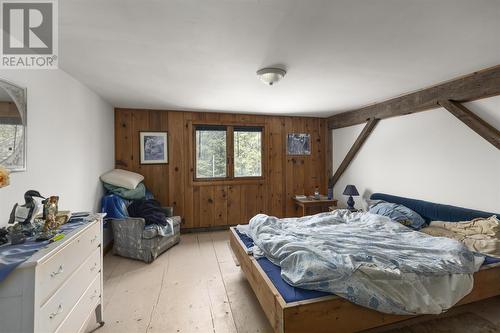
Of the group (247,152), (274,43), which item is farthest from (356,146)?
(274,43)

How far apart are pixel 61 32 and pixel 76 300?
182 centimetres

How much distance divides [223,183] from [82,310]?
9.86ft

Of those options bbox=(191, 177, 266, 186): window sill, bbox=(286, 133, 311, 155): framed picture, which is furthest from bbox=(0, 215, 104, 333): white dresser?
bbox=(286, 133, 311, 155): framed picture

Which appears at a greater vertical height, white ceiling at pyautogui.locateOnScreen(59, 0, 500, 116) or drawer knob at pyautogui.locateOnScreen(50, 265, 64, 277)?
white ceiling at pyautogui.locateOnScreen(59, 0, 500, 116)

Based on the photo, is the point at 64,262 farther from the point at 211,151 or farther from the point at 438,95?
the point at 438,95

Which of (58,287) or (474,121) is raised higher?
(474,121)

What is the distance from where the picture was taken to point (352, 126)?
14.5 feet

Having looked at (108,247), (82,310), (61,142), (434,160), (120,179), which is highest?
(61,142)

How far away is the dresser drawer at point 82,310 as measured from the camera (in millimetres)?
1360

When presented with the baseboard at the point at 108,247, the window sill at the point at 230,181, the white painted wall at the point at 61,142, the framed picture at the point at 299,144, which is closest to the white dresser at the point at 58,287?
the white painted wall at the point at 61,142

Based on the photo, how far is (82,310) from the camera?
5.12 feet

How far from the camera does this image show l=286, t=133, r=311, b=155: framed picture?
4816 mm

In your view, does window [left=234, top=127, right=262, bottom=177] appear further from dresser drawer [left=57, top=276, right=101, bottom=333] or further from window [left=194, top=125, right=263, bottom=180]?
dresser drawer [left=57, top=276, right=101, bottom=333]

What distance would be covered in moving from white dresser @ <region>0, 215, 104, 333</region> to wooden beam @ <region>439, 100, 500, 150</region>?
3.77m
